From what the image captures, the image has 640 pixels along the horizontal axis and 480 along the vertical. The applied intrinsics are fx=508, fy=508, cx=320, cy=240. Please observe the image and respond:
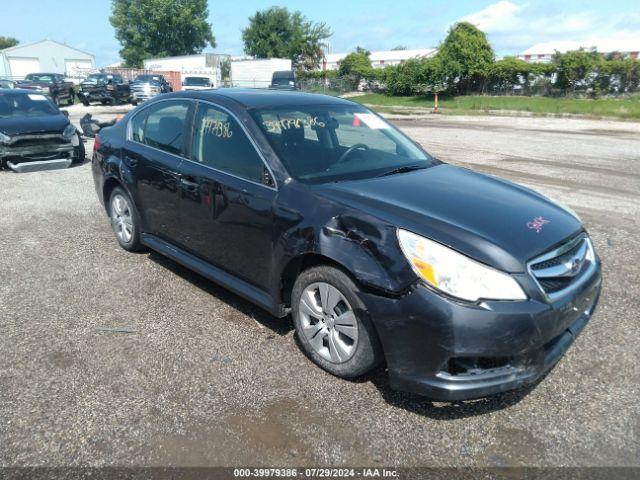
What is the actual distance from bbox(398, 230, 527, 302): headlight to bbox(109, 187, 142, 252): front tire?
3309 millimetres

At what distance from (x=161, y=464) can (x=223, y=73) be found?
191 ft

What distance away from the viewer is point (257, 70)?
44.4 m

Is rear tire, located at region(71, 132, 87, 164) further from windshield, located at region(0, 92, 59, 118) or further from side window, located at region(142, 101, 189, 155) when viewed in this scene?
side window, located at region(142, 101, 189, 155)

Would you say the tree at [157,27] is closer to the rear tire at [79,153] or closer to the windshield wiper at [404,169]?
the rear tire at [79,153]

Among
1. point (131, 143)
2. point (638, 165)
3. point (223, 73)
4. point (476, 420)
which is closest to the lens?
point (476, 420)

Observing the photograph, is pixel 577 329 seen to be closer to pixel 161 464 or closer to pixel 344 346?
pixel 344 346

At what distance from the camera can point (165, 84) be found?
31078mm

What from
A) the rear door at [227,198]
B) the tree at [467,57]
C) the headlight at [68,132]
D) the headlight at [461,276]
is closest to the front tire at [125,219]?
the rear door at [227,198]

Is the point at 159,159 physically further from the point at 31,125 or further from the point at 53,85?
the point at 53,85

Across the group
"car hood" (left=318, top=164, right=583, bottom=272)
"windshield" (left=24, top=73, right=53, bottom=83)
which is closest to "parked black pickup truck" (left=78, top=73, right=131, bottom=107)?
"windshield" (left=24, top=73, right=53, bottom=83)

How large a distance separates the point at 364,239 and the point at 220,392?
4.29 ft

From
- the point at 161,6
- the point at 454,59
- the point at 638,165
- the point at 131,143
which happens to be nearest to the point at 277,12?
the point at 161,6

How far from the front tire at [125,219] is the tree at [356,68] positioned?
136 feet

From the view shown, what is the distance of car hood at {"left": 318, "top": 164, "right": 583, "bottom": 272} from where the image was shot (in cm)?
274
